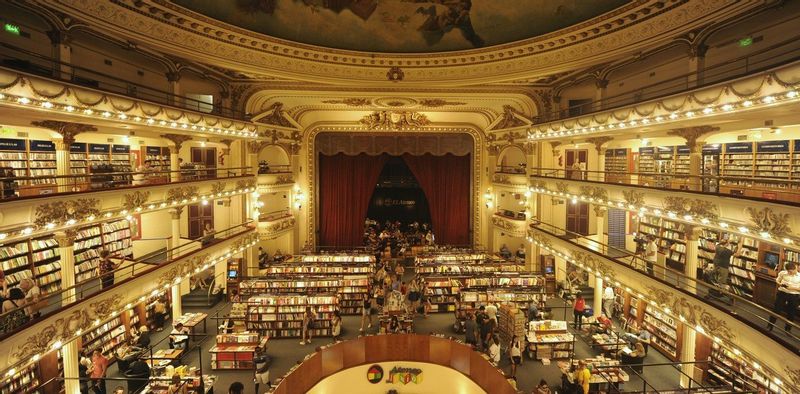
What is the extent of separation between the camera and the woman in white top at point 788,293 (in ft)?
22.1

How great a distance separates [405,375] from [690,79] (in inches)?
436

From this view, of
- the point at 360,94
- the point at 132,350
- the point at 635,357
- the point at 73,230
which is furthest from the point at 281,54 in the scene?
the point at 635,357

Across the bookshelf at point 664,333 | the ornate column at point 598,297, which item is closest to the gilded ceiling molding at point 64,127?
the ornate column at point 598,297

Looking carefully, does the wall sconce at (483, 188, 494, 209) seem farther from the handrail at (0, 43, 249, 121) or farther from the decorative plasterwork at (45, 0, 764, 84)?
the handrail at (0, 43, 249, 121)

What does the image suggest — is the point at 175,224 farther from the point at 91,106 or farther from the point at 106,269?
the point at 91,106

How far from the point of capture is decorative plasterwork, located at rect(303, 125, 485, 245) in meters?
20.8

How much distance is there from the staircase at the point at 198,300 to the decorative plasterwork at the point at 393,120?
416 inches

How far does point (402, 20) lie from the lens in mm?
14031

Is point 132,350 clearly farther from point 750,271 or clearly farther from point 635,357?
point 750,271

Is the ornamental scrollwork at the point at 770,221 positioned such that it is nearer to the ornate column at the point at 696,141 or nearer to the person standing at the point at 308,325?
the ornate column at the point at 696,141

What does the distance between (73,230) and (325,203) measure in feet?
44.1

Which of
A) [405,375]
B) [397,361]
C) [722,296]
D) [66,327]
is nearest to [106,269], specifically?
[66,327]

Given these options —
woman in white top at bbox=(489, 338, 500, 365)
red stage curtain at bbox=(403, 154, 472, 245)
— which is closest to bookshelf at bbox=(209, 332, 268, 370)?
woman in white top at bbox=(489, 338, 500, 365)

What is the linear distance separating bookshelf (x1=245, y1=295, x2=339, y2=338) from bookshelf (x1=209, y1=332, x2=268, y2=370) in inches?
61.6
